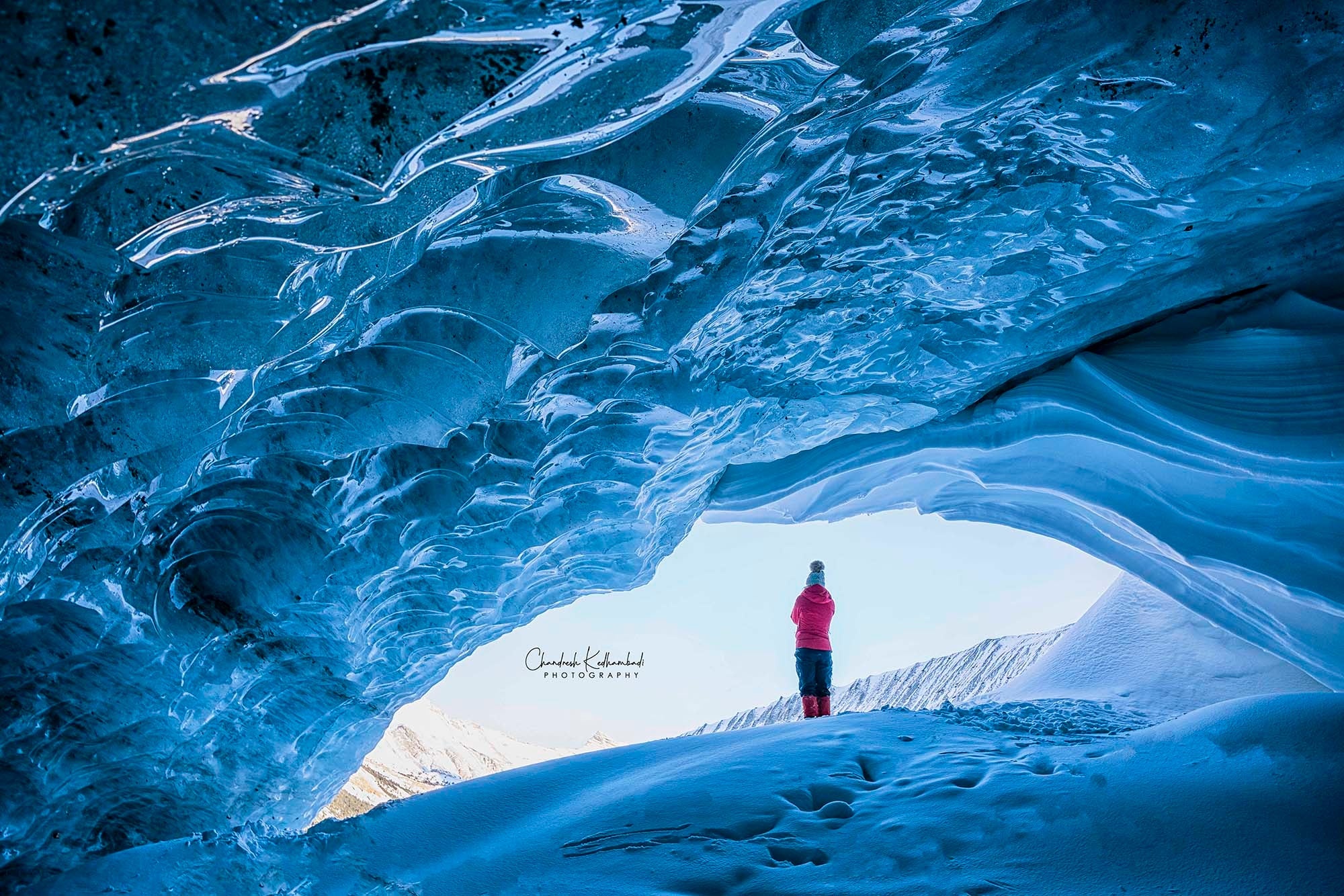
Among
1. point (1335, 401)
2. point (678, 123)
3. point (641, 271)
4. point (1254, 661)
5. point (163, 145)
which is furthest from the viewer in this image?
point (1254, 661)

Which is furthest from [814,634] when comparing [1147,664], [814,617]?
[1147,664]

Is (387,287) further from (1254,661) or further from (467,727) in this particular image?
(467,727)

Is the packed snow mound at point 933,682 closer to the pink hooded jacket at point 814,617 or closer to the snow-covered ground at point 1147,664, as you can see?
the snow-covered ground at point 1147,664

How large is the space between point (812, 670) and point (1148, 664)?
1.90 m

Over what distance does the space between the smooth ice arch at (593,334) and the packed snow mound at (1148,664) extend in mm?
688

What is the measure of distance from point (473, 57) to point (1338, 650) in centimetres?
387

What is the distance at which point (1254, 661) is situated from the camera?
13.5 feet

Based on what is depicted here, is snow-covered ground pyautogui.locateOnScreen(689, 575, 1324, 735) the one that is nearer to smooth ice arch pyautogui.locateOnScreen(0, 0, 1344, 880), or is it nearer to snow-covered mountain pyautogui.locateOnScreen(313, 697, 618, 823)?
smooth ice arch pyautogui.locateOnScreen(0, 0, 1344, 880)

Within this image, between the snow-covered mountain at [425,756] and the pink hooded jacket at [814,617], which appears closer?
the pink hooded jacket at [814,617]

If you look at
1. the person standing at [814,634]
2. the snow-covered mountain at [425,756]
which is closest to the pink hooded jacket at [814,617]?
the person standing at [814,634]

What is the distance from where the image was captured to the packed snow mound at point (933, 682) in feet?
22.3

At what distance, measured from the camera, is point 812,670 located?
4930mm

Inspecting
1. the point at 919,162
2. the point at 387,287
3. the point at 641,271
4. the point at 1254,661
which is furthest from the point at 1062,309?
the point at 1254,661

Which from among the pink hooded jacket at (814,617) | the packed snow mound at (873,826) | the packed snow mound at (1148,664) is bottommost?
the packed snow mound at (873,826)
